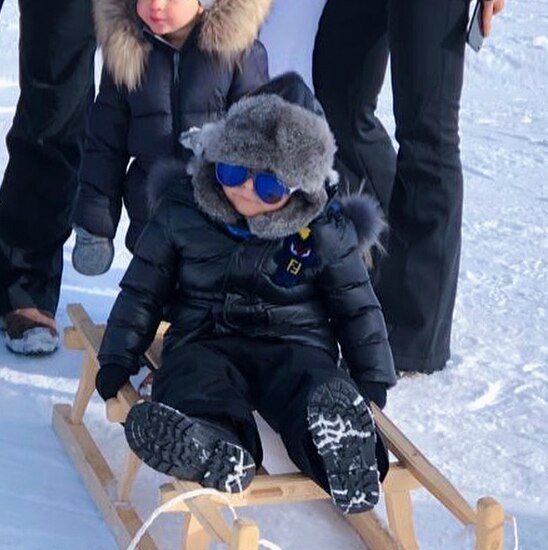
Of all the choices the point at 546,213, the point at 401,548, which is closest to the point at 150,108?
the point at 401,548

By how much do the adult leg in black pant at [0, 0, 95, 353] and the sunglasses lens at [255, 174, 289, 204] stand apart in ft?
3.05

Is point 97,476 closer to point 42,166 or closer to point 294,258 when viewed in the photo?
point 294,258

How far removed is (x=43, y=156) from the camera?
3.46 m

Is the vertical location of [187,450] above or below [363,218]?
below

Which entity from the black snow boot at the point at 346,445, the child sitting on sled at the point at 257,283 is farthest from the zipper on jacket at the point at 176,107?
the black snow boot at the point at 346,445

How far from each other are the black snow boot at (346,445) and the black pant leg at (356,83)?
122 centimetres

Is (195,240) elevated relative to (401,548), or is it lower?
elevated

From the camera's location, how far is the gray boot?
3135 mm

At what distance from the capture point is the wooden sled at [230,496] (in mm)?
2352

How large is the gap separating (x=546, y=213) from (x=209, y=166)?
8.19 feet

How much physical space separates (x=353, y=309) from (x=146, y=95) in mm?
696

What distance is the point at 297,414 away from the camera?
2490mm

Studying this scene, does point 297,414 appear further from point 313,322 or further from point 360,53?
point 360,53

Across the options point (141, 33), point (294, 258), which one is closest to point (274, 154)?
point (294, 258)
